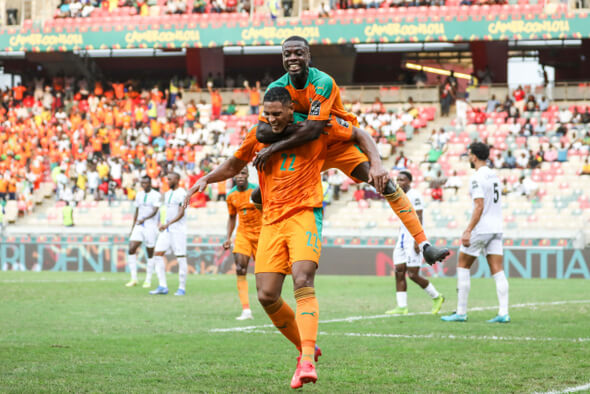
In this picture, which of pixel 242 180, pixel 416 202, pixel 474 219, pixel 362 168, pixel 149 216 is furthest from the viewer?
pixel 149 216

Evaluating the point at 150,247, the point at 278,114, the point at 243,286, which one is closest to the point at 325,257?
the point at 150,247

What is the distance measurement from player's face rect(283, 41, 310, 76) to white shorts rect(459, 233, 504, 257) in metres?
5.37

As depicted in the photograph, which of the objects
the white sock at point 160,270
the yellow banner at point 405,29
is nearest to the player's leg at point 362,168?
the white sock at point 160,270

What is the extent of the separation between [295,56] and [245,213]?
6157 mm

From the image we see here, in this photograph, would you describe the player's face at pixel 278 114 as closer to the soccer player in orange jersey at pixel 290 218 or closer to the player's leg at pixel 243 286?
the soccer player in orange jersey at pixel 290 218

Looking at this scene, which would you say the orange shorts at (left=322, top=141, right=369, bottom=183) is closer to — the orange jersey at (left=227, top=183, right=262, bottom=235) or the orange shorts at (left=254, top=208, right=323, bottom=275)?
the orange shorts at (left=254, top=208, right=323, bottom=275)

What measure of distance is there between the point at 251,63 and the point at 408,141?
36.7 ft

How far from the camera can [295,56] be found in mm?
6449

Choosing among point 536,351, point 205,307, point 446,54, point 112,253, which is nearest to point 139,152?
point 112,253

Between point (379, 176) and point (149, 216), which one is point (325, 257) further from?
point (379, 176)

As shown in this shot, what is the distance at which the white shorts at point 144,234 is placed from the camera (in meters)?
18.5

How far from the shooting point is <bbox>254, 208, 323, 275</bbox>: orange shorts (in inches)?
255

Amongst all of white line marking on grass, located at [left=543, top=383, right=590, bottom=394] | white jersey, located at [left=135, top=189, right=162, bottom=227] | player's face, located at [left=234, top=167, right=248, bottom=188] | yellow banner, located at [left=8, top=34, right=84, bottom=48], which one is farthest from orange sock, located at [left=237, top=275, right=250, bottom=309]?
yellow banner, located at [left=8, top=34, right=84, bottom=48]

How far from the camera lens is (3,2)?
1553 inches
